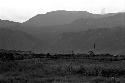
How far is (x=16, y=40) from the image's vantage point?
18225cm

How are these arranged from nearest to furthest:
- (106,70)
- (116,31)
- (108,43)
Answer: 1. (106,70)
2. (108,43)
3. (116,31)

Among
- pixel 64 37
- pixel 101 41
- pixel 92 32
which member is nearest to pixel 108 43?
pixel 101 41

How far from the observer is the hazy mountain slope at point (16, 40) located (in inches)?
6958

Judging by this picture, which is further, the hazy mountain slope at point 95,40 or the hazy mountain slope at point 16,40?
the hazy mountain slope at point 16,40

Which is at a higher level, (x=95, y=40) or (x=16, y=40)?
(x=16, y=40)

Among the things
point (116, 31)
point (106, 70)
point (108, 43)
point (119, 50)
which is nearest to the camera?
point (106, 70)

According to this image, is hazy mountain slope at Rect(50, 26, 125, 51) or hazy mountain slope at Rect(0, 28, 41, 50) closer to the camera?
hazy mountain slope at Rect(50, 26, 125, 51)

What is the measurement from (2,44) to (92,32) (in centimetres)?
5618

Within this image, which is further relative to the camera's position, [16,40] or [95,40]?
[16,40]

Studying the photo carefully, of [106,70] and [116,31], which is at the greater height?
[116,31]

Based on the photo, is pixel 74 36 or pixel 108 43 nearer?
pixel 108 43

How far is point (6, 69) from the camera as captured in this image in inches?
1247

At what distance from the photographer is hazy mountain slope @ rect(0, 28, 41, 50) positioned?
6958 inches

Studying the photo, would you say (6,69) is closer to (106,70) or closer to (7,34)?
(106,70)
